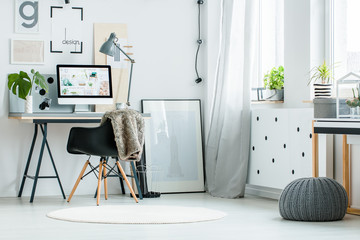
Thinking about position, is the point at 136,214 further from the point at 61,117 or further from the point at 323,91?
the point at 323,91

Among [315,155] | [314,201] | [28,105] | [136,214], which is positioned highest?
[28,105]

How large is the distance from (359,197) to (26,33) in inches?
128

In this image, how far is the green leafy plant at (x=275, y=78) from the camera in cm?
571

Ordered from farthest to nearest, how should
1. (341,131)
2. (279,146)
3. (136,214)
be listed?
(279,146)
(136,214)
(341,131)

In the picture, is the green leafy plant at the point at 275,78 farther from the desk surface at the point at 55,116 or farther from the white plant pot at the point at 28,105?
the white plant pot at the point at 28,105

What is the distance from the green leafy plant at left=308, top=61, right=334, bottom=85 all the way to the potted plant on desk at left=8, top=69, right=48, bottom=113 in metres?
2.29

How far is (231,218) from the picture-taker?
4.39 m

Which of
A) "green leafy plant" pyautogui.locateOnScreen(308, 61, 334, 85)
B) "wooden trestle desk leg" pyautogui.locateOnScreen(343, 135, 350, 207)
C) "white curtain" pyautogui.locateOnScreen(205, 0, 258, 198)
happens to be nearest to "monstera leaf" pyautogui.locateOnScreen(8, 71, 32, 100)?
"white curtain" pyautogui.locateOnScreen(205, 0, 258, 198)

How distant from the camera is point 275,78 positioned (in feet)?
18.9

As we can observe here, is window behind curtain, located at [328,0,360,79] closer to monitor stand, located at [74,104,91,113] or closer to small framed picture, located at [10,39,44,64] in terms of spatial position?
monitor stand, located at [74,104,91,113]

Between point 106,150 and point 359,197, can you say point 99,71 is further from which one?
point 359,197

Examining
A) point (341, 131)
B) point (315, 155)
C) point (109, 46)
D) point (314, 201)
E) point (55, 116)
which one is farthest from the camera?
point (109, 46)

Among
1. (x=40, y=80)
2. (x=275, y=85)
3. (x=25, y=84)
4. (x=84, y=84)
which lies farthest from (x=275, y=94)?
(x=25, y=84)

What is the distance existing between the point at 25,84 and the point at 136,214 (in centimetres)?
172
